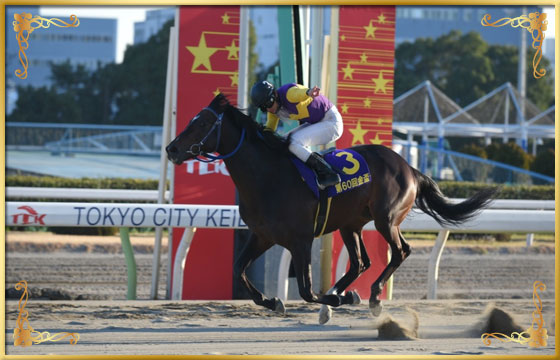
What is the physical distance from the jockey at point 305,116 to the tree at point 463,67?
26.5 metres

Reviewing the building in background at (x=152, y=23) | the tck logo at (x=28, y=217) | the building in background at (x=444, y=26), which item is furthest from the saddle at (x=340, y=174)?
the building in background at (x=444, y=26)

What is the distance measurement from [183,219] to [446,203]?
2.09m

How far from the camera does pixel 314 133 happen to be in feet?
17.1

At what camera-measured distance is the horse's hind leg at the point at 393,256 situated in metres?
5.43

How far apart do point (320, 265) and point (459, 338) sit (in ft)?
6.04

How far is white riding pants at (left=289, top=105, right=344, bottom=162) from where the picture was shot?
5.15 meters

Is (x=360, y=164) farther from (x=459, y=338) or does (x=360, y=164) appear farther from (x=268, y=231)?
(x=459, y=338)

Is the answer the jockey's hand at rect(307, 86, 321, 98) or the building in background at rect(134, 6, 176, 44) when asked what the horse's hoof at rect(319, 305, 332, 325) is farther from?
the building in background at rect(134, 6, 176, 44)

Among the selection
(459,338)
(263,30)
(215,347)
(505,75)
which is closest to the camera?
(215,347)

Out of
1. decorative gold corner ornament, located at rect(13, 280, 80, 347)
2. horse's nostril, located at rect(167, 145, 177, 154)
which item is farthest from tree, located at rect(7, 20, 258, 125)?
decorative gold corner ornament, located at rect(13, 280, 80, 347)

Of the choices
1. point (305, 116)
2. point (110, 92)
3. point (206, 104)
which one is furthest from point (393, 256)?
point (110, 92)

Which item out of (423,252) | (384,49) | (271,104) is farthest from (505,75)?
(271,104)

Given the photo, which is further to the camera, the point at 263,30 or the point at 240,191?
the point at 263,30

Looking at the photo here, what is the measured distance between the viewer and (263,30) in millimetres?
37094
